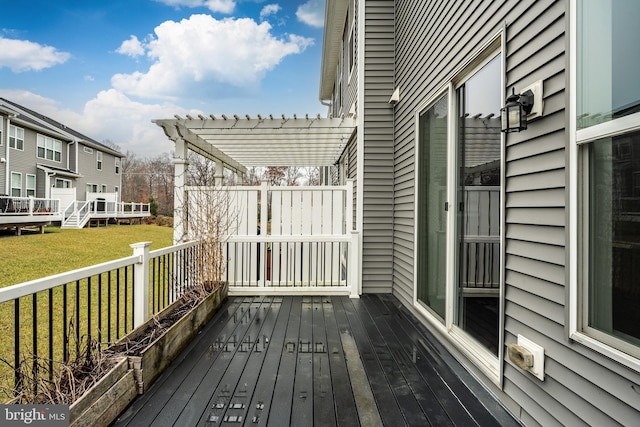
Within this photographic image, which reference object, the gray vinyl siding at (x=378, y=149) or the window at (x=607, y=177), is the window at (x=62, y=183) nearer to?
the gray vinyl siding at (x=378, y=149)

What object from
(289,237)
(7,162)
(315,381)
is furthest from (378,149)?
(7,162)

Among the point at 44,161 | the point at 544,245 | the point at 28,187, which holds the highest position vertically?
the point at 44,161

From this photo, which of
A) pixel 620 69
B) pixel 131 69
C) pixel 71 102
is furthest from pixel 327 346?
pixel 71 102

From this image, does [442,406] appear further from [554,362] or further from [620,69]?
[620,69]

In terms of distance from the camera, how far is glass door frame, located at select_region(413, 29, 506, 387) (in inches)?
80.7

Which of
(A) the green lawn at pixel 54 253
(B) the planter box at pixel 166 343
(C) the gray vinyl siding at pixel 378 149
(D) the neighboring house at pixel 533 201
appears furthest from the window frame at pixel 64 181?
(D) the neighboring house at pixel 533 201

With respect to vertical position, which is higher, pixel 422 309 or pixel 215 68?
pixel 215 68

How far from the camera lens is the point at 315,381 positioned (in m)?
2.25

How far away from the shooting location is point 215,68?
13.5 meters

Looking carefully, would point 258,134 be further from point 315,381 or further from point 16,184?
point 16,184

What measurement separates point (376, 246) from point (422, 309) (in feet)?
4.30

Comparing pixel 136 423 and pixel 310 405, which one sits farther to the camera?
pixel 310 405

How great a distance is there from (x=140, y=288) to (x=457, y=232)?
8.75 feet

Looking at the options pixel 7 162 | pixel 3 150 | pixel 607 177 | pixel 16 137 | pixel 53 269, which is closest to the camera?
pixel 607 177
